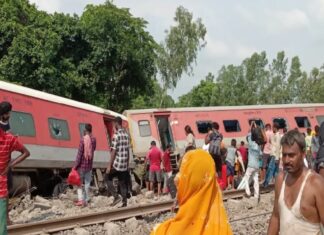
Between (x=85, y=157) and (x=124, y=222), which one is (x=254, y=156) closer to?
(x=85, y=157)

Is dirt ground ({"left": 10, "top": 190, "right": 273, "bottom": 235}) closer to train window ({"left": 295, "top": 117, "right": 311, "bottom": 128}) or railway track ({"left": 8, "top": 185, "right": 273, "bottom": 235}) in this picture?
railway track ({"left": 8, "top": 185, "right": 273, "bottom": 235})

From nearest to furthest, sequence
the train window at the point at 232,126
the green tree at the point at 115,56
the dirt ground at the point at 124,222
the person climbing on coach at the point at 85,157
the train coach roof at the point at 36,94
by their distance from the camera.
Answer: the dirt ground at the point at 124,222 → the person climbing on coach at the point at 85,157 → the train coach roof at the point at 36,94 → the train window at the point at 232,126 → the green tree at the point at 115,56

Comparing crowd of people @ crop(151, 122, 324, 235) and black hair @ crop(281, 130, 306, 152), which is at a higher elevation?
black hair @ crop(281, 130, 306, 152)

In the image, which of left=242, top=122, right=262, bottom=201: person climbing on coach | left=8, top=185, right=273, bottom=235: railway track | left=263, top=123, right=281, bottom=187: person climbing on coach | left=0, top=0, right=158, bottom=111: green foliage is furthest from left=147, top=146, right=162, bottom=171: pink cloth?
left=0, top=0, right=158, bottom=111: green foliage

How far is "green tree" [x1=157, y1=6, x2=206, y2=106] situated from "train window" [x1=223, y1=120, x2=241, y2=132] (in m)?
24.5

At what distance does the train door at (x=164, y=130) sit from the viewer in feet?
89.4

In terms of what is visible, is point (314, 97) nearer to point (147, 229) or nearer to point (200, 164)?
point (147, 229)

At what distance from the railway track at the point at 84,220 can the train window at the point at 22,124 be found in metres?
4.34

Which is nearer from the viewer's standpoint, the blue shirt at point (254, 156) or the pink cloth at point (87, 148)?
the pink cloth at point (87, 148)

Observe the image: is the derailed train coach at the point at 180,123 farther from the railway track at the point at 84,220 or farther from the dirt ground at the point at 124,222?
the railway track at the point at 84,220

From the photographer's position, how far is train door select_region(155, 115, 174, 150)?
27250 mm

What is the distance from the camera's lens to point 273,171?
15.9 metres

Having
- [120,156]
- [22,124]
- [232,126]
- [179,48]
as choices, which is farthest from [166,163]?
[179,48]

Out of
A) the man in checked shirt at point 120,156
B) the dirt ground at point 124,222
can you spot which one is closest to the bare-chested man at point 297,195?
the dirt ground at point 124,222
